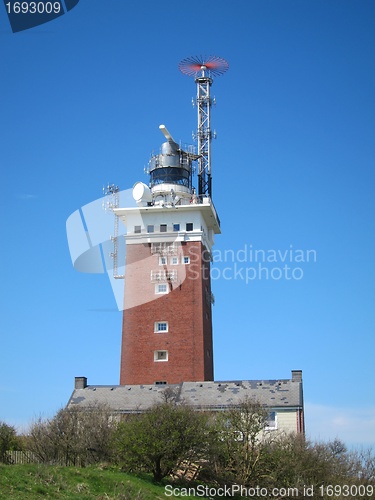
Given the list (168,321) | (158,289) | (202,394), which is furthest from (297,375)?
(158,289)

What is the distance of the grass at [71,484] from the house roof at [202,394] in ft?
49.4

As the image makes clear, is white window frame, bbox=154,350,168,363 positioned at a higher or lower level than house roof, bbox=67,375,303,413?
higher

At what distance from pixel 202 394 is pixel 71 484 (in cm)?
2162

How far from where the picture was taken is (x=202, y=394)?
167 feet

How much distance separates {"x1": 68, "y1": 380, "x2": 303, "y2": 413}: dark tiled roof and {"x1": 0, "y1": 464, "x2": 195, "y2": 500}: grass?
14821 mm

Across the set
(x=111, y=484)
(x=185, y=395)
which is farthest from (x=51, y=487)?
(x=185, y=395)

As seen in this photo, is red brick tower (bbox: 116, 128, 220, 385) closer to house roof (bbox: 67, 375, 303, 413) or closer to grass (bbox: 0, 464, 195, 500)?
house roof (bbox: 67, 375, 303, 413)

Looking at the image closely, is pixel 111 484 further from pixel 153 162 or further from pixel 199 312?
pixel 153 162

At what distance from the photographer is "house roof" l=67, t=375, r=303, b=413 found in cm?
4900

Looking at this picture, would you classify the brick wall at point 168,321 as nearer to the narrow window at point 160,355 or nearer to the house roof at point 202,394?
the narrow window at point 160,355

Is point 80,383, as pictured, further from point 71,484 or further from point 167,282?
point 71,484

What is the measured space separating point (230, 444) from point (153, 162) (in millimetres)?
33967

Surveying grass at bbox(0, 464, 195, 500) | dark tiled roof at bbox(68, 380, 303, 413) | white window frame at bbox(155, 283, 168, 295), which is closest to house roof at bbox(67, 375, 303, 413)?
dark tiled roof at bbox(68, 380, 303, 413)

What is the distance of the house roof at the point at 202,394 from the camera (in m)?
49.0
